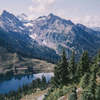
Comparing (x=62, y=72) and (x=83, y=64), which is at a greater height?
(x=83, y=64)

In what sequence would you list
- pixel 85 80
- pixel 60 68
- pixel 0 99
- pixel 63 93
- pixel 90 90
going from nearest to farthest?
pixel 90 90
pixel 85 80
pixel 63 93
pixel 60 68
pixel 0 99

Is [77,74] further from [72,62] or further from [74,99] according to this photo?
[74,99]

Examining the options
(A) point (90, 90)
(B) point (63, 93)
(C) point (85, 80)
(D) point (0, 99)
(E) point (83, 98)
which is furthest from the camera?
(D) point (0, 99)

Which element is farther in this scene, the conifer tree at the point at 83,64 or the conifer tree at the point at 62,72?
the conifer tree at the point at 83,64

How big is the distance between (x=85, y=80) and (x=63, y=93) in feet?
33.1

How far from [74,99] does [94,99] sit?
5.02 meters

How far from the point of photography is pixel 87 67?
65.3 meters

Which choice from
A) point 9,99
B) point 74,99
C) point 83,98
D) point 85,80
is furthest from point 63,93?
point 9,99

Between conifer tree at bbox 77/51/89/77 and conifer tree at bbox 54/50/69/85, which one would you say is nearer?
conifer tree at bbox 54/50/69/85

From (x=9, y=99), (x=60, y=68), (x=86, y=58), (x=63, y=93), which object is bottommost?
(x=9, y=99)

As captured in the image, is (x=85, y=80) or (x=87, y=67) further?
(x=87, y=67)

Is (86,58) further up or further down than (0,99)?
further up

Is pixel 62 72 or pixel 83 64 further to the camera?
pixel 83 64

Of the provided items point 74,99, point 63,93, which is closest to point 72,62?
point 63,93
